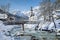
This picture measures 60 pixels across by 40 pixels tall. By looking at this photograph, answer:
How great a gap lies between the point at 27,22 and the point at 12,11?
270 mm

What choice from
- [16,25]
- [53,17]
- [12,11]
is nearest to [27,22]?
[16,25]

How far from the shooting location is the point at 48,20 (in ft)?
5.31

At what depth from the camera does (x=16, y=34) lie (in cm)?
161

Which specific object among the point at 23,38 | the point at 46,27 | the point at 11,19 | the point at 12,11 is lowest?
the point at 23,38

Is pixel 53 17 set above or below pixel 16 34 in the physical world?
above

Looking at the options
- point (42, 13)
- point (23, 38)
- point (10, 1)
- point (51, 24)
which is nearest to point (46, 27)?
point (51, 24)

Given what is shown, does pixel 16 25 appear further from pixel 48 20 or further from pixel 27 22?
pixel 48 20

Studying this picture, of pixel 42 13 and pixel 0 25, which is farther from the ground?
pixel 42 13

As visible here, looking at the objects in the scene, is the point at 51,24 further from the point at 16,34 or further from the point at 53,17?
the point at 16,34

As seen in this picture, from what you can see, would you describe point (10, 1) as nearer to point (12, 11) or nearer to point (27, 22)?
point (12, 11)

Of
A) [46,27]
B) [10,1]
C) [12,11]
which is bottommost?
[46,27]

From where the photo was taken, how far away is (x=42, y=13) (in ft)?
5.33

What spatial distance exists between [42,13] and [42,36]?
333mm

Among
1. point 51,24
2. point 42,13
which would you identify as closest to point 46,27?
point 51,24
